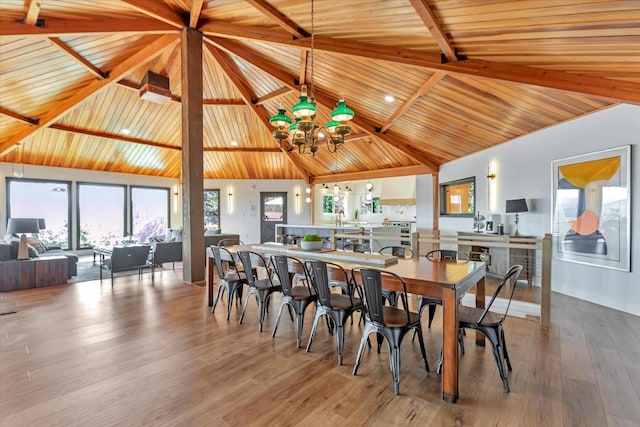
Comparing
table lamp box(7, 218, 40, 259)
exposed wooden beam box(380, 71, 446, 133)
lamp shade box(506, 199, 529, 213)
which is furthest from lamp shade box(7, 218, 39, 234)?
lamp shade box(506, 199, 529, 213)

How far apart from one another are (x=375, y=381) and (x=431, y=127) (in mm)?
5916

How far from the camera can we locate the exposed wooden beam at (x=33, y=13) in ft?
11.8

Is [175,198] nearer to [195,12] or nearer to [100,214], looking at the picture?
[100,214]

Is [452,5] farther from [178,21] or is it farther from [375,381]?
[178,21]

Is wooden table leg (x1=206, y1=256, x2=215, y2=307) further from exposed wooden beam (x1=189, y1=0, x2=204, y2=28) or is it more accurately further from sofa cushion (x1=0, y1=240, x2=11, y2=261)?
sofa cushion (x1=0, y1=240, x2=11, y2=261)

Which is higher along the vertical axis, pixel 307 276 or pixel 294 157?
pixel 294 157

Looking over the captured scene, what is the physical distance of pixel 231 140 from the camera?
10258 millimetres

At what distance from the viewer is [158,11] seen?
14.3ft

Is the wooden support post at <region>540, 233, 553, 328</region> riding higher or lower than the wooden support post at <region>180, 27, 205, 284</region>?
lower

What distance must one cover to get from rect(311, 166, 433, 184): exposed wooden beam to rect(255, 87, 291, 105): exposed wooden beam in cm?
435

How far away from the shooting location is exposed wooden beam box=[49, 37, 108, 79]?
4.72 m

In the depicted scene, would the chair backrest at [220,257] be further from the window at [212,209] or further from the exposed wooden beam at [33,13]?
the window at [212,209]

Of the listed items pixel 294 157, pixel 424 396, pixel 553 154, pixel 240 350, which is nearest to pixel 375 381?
pixel 424 396

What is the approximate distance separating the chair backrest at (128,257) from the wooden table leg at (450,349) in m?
5.67
